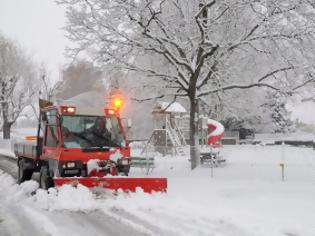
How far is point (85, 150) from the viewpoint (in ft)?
34.0

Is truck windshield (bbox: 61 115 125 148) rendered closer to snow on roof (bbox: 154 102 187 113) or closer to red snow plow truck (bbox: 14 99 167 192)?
red snow plow truck (bbox: 14 99 167 192)

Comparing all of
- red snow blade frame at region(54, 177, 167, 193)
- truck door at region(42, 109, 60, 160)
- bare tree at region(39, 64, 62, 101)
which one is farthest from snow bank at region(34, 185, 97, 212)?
bare tree at region(39, 64, 62, 101)

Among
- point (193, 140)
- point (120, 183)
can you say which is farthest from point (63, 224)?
point (193, 140)

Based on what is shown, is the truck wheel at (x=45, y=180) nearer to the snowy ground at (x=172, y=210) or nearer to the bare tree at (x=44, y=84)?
the snowy ground at (x=172, y=210)

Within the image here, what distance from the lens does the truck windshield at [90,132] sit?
10.6 metres

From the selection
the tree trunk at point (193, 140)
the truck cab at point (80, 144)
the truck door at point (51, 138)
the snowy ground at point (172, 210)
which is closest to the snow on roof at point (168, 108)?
the tree trunk at point (193, 140)

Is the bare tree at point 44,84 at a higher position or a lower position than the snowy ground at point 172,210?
higher

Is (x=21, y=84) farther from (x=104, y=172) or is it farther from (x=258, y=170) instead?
(x=104, y=172)

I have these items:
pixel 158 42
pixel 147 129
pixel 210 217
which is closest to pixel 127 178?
pixel 210 217

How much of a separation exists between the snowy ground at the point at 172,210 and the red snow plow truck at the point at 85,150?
0.29 meters

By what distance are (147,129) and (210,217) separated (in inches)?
1570

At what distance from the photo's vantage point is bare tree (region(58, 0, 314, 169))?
47.7ft

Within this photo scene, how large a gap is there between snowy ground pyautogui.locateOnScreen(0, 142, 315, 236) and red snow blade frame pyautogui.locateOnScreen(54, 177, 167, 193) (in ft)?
0.57

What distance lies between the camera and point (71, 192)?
30.8 feet
